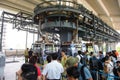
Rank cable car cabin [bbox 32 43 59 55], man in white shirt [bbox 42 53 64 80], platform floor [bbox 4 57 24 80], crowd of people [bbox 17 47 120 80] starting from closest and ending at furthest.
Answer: crowd of people [bbox 17 47 120 80], man in white shirt [bbox 42 53 64 80], cable car cabin [bbox 32 43 59 55], platform floor [bbox 4 57 24 80]

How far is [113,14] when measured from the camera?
1011 inches

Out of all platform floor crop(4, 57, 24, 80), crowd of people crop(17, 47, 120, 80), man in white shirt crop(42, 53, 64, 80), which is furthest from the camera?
platform floor crop(4, 57, 24, 80)

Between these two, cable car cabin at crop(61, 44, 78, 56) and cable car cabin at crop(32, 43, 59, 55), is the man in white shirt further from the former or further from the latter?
cable car cabin at crop(32, 43, 59, 55)

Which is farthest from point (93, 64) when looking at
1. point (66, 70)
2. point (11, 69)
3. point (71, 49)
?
point (11, 69)

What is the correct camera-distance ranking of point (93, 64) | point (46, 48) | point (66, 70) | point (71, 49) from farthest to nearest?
point (46, 48) → point (71, 49) → point (93, 64) → point (66, 70)

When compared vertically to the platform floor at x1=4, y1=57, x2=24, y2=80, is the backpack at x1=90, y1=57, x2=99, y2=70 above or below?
above

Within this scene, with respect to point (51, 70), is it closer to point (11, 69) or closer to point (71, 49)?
point (71, 49)

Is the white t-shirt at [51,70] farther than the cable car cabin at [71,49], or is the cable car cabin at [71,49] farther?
the cable car cabin at [71,49]

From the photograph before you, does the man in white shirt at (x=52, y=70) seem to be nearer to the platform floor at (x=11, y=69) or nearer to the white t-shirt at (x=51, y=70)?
the white t-shirt at (x=51, y=70)

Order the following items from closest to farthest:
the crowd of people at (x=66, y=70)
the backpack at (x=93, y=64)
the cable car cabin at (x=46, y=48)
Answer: the crowd of people at (x=66, y=70)
the backpack at (x=93, y=64)
the cable car cabin at (x=46, y=48)

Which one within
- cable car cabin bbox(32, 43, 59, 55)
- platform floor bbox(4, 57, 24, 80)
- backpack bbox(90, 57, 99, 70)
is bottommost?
platform floor bbox(4, 57, 24, 80)

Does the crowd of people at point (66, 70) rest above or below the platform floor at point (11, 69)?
above

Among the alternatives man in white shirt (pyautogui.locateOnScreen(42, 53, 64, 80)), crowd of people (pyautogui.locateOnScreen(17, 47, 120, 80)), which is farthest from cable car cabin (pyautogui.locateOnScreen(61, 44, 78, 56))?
man in white shirt (pyautogui.locateOnScreen(42, 53, 64, 80))

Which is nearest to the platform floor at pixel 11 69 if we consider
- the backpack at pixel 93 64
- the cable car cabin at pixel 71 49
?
the cable car cabin at pixel 71 49
